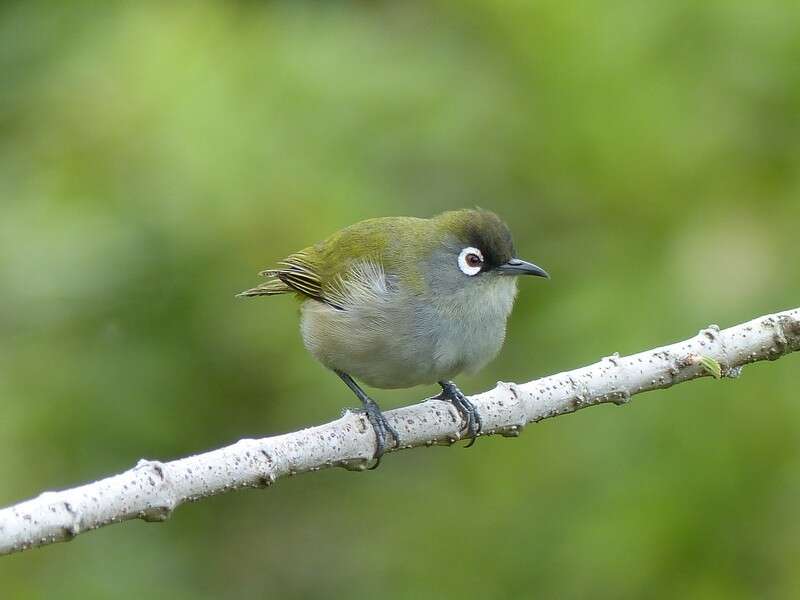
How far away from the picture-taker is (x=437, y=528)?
626 centimetres

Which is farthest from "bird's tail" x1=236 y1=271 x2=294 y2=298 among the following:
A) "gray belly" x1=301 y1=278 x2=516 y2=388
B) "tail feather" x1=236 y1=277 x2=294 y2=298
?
"gray belly" x1=301 y1=278 x2=516 y2=388

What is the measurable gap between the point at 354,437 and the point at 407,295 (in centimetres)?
150

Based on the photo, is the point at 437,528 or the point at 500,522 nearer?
the point at 500,522

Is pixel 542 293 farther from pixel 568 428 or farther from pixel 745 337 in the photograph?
pixel 745 337

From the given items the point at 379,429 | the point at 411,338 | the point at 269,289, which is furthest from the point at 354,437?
the point at 269,289

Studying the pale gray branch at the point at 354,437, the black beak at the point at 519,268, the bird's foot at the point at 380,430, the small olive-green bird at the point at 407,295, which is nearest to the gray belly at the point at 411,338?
the small olive-green bird at the point at 407,295

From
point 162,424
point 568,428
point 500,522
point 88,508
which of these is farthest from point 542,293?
point 88,508

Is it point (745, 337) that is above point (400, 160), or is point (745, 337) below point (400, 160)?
below

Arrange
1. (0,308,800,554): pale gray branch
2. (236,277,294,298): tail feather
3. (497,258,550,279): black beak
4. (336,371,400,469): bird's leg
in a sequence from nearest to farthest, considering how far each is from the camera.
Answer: (0,308,800,554): pale gray branch, (336,371,400,469): bird's leg, (497,258,550,279): black beak, (236,277,294,298): tail feather

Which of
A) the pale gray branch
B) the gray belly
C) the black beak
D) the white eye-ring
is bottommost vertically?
the pale gray branch

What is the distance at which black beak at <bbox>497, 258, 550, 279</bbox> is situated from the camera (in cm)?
543

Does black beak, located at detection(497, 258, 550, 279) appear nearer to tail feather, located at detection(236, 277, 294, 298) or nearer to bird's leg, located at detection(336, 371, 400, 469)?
bird's leg, located at detection(336, 371, 400, 469)

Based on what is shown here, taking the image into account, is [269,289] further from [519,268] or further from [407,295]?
[519,268]

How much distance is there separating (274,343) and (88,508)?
10.7ft
